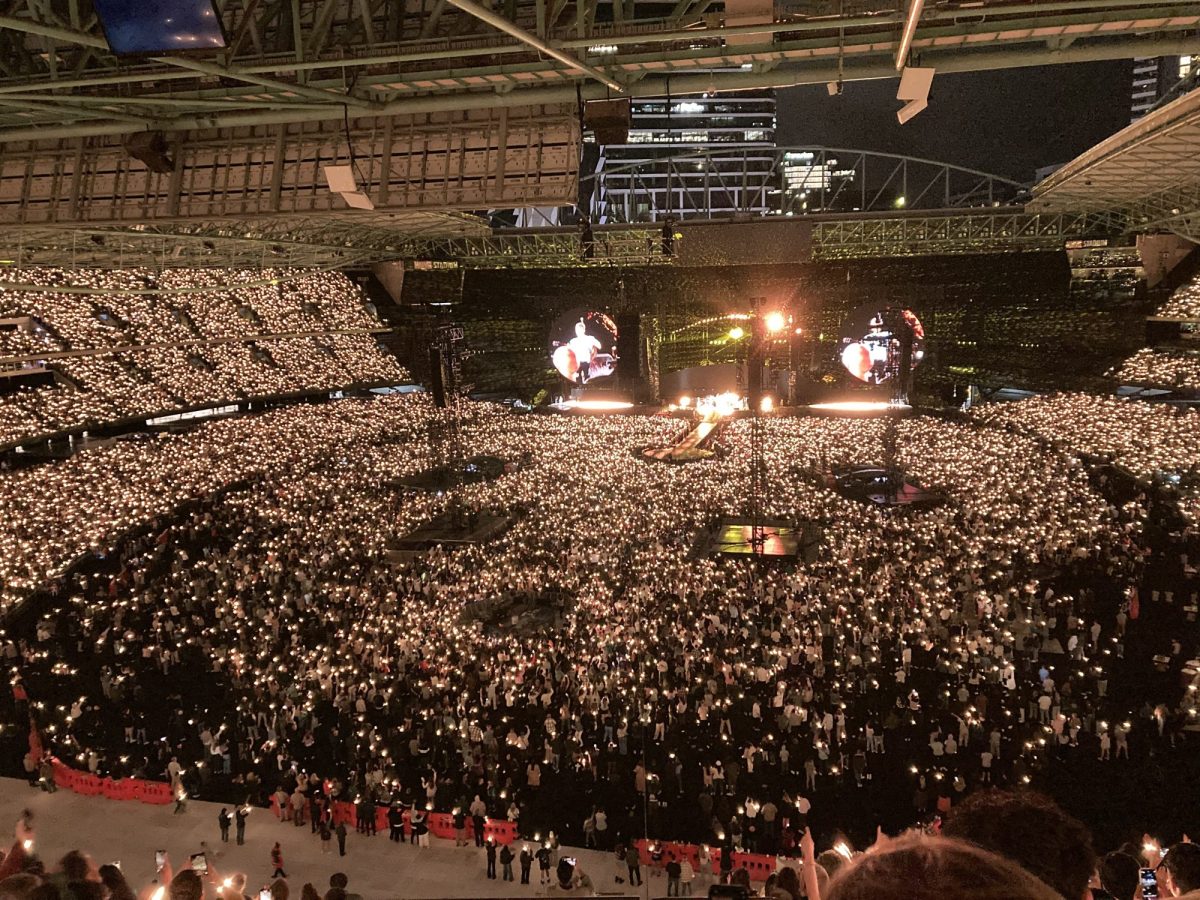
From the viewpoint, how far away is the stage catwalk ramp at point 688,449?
26625 millimetres

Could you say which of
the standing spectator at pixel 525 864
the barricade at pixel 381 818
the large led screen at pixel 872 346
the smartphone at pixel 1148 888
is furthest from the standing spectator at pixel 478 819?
the large led screen at pixel 872 346

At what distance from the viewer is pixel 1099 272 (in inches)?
1320

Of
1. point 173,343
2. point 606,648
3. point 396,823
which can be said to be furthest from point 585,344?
point 396,823

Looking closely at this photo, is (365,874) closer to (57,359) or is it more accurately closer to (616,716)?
(616,716)

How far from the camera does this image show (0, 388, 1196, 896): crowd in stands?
424 inches

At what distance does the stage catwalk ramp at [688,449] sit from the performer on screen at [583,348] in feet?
15.4

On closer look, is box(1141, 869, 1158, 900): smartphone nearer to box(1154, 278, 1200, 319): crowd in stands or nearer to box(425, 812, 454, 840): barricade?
box(425, 812, 454, 840): barricade

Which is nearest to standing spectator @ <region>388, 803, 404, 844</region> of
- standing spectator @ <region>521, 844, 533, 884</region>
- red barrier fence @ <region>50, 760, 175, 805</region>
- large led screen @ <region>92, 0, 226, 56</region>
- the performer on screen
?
standing spectator @ <region>521, 844, 533, 884</region>

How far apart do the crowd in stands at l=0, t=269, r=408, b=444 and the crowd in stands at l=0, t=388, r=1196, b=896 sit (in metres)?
4.36

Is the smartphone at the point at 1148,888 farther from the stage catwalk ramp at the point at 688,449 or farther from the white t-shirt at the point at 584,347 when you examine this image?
the white t-shirt at the point at 584,347

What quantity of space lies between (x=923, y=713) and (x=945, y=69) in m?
9.25

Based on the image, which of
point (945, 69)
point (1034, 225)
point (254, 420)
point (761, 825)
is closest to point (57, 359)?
point (254, 420)

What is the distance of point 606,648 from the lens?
13047mm

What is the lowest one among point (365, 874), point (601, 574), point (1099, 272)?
point (365, 874)
